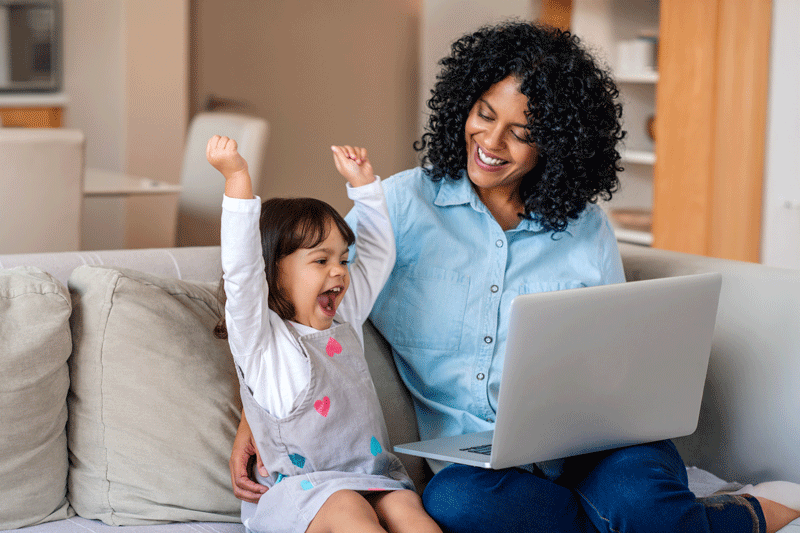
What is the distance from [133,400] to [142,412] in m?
Result: 0.02

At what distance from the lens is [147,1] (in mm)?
3941

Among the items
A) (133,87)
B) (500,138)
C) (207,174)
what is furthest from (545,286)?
(133,87)

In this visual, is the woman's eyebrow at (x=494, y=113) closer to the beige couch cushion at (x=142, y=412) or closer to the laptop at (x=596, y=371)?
the laptop at (x=596, y=371)

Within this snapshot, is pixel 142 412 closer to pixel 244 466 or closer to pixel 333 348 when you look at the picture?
pixel 244 466

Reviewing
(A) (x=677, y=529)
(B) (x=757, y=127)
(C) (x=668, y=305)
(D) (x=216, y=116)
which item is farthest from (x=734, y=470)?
(D) (x=216, y=116)

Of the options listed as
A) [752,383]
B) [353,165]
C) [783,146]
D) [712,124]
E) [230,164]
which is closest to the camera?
[230,164]

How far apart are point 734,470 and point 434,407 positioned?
0.55 metres

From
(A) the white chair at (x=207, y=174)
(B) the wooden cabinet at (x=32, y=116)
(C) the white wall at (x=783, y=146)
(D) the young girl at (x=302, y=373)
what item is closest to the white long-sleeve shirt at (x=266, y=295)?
(D) the young girl at (x=302, y=373)

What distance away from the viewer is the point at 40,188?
2250 mm

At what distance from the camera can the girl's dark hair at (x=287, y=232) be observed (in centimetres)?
126

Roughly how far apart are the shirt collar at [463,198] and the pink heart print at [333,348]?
13.8 inches

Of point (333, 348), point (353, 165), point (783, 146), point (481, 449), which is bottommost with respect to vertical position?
point (481, 449)

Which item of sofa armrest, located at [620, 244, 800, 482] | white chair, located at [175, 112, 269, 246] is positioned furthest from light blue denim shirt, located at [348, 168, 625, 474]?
white chair, located at [175, 112, 269, 246]

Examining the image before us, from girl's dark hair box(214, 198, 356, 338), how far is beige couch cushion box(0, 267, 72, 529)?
0.31 m
